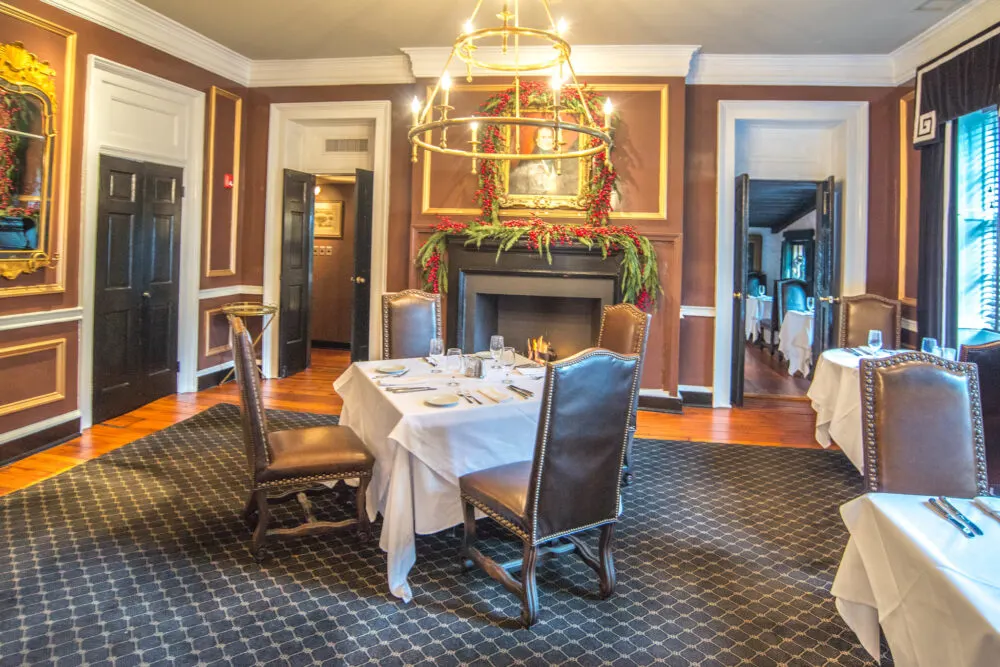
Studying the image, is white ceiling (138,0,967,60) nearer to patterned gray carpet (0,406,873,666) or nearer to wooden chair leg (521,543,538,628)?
patterned gray carpet (0,406,873,666)

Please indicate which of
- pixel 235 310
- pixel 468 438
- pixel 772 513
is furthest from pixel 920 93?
pixel 235 310

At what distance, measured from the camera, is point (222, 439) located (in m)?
4.40

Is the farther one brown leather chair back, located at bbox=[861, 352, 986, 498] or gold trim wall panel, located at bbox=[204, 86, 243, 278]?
gold trim wall panel, located at bbox=[204, 86, 243, 278]

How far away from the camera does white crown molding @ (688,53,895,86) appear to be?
17.8ft

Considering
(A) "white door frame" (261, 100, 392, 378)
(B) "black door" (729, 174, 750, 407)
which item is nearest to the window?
(B) "black door" (729, 174, 750, 407)

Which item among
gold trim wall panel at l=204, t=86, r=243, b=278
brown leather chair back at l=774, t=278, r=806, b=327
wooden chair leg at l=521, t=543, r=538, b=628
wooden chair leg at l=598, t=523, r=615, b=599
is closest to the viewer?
wooden chair leg at l=521, t=543, r=538, b=628

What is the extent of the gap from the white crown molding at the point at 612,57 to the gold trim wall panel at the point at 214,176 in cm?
169

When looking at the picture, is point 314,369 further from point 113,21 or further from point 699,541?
point 699,541

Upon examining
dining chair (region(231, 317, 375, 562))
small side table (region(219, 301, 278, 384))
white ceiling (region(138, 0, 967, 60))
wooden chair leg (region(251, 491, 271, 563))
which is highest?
white ceiling (region(138, 0, 967, 60))

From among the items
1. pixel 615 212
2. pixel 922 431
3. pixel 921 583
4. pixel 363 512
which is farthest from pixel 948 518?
pixel 615 212

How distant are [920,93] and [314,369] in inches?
230

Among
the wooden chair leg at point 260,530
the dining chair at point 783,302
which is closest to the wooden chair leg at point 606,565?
the wooden chair leg at point 260,530

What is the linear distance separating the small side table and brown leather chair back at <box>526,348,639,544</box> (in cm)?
414

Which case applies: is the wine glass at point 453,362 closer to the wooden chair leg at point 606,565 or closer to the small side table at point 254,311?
the wooden chair leg at point 606,565
